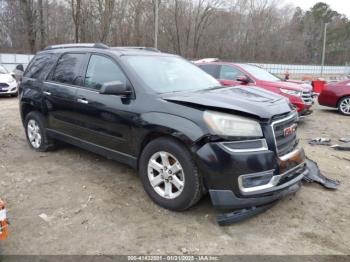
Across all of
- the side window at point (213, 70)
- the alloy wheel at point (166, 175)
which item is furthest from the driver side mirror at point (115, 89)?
the side window at point (213, 70)

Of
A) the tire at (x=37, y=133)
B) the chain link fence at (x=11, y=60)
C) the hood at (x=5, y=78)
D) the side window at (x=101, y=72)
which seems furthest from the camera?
the chain link fence at (x=11, y=60)

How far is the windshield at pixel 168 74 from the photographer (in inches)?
164

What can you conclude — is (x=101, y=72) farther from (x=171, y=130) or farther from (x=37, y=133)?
(x=37, y=133)

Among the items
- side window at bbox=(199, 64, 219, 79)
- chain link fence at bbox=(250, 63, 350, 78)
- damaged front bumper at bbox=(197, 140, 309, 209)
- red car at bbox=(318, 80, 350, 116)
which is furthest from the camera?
chain link fence at bbox=(250, 63, 350, 78)

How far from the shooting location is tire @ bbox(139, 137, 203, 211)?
348cm

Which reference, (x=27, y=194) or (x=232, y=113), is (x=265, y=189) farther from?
(x=27, y=194)

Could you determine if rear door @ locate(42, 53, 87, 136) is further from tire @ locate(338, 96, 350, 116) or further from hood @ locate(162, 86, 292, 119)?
tire @ locate(338, 96, 350, 116)

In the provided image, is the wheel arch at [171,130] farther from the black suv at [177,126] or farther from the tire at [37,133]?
the tire at [37,133]

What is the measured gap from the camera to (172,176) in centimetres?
367

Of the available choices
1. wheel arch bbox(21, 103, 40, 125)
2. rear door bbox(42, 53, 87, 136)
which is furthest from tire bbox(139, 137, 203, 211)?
wheel arch bbox(21, 103, 40, 125)

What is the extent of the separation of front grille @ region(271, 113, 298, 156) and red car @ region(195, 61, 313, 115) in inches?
177

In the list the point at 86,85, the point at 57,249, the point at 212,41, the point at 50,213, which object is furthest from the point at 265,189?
the point at 212,41

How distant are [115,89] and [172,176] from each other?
118 cm

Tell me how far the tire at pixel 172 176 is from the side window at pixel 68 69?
1.80m
